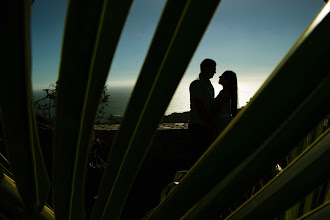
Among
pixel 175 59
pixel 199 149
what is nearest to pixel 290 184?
pixel 175 59

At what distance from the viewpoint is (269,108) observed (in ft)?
0.66

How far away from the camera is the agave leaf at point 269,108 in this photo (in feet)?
0.60

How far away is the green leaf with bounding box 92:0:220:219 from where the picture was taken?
0.72 feet

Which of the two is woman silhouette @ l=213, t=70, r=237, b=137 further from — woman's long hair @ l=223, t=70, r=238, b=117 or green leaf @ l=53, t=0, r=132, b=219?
green leaf @ l=53, t=0, r=132, b=219

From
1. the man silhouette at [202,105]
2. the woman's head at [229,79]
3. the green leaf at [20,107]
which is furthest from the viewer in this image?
the woman's head at [229,79]

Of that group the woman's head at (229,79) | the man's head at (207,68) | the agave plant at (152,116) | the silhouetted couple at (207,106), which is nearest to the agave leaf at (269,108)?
the agave plant at (152,116)

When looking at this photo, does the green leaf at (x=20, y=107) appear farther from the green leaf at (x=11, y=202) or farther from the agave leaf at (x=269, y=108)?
the agave leaf at (x=269, y=108)

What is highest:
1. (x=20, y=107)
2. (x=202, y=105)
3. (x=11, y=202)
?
(x=202, y=105)

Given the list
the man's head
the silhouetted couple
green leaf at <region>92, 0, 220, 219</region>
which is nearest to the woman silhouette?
the silhouetted couple

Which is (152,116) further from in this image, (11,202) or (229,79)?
(229,79)

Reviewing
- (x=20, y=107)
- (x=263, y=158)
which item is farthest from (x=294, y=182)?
(x=20, y=107)

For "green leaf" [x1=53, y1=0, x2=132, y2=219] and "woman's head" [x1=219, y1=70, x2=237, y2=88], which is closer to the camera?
"green leaf" [x1=53, y1=0, x2=132, y2=219]

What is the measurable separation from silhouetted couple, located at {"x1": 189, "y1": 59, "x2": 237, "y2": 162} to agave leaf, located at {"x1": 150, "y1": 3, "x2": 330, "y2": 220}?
2.17 metres

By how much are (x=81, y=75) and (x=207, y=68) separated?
2.33 meters
